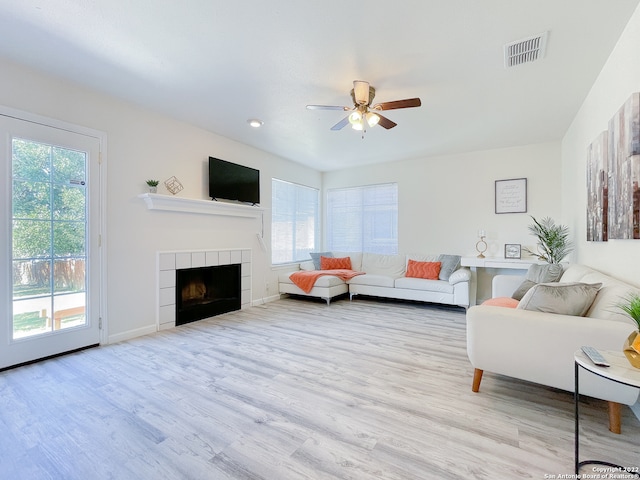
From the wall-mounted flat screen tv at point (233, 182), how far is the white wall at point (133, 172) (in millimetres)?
143

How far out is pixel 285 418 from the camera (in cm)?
183

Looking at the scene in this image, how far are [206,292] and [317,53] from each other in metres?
3.49

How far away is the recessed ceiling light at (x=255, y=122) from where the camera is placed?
3.75 meters

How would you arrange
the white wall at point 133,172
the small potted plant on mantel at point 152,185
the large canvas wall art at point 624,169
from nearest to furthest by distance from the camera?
the large canvas wall art at point 624,169, the white wall at point 133,172, the small potted plant on mantel at point 152,185

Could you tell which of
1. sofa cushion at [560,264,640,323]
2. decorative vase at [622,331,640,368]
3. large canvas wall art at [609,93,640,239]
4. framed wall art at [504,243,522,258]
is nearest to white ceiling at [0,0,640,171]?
large canvas wall art at [609,93,640,239]

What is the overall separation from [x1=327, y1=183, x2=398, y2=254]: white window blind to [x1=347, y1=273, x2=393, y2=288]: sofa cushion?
0.91 meters

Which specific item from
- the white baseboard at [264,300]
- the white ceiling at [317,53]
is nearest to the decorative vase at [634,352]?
the white ceiling at [317,53]

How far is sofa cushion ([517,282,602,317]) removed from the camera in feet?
6.21

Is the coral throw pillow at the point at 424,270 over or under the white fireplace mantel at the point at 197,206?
under

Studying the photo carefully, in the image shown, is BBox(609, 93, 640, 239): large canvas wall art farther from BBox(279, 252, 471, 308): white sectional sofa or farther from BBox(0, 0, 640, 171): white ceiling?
BBox(279, 252, 471, 308): white sectional sofa

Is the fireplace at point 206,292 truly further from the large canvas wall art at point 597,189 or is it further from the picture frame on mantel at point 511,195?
the picture frame on mantel at point 511,195

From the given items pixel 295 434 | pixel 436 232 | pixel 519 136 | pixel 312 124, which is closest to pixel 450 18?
pixel 312 124

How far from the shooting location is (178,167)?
3.85 metres

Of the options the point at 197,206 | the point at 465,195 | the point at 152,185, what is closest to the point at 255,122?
the point at 197,206
